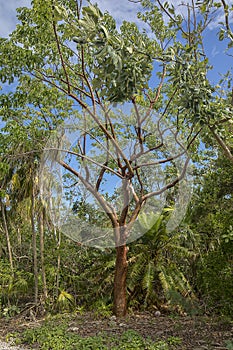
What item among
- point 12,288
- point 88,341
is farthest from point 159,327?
point 12,288

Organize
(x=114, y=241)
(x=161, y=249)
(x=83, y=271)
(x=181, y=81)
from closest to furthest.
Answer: (x=181, y=81) → (x=114, y=241) → (x=161, y=249) → (x=83, y=271)

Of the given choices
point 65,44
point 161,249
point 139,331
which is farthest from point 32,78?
point 139,331

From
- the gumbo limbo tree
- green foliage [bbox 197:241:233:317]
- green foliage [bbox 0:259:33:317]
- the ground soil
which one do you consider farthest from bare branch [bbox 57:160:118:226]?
green foliage [bbox 0:259:33:317]

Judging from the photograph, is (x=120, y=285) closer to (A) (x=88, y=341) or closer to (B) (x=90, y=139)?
(A) (x=88, y=341)

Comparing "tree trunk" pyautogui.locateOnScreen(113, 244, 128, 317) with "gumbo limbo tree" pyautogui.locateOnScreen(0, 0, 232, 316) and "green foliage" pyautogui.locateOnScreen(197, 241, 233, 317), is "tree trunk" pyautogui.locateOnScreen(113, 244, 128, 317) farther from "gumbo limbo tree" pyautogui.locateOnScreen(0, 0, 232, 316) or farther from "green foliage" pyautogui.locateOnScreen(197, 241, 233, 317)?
"green foliage" pyautogui.locateOnScreen(197, 241, 233, 317)

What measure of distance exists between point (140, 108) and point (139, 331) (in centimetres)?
359

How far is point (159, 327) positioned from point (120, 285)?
4.27 feet

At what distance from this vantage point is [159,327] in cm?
554

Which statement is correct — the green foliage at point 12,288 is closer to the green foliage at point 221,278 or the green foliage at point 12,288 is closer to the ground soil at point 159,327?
the ground soil at point 159,327

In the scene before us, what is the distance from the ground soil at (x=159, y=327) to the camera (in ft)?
15.0

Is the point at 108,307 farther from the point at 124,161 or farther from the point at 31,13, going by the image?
the point at 31,13

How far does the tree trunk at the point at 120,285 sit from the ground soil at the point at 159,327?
0.18m

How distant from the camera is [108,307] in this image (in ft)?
22.7

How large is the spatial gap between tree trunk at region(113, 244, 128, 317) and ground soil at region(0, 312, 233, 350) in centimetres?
18
